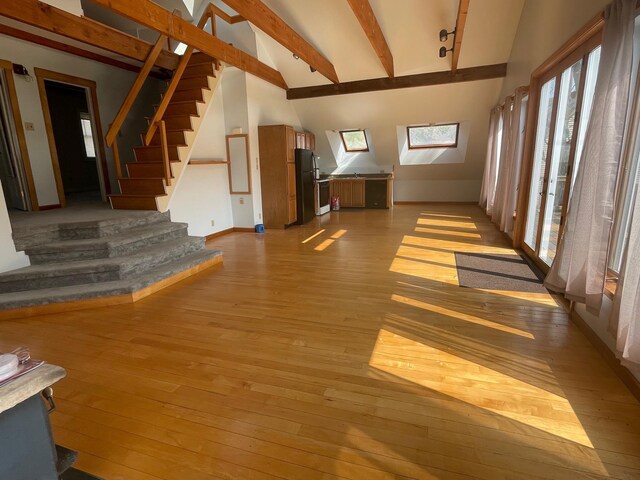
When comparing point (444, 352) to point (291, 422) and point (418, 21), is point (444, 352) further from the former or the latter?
point (418, 21)

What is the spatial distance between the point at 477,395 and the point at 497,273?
7.62 ft

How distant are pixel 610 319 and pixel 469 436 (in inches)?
48.0

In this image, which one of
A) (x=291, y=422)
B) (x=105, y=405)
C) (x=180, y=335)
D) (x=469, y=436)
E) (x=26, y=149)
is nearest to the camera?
(x=469, y=436)

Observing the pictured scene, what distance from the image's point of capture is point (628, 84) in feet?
6.97

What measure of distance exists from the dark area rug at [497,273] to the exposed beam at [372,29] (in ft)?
10.6

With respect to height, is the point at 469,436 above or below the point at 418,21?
→ below

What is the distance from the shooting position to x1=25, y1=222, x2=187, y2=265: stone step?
11.3 ft

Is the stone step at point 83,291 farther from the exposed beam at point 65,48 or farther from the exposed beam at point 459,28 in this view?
the exposed beam at point 459,28

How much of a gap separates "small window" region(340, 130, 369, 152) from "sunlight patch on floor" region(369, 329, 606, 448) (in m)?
7.54

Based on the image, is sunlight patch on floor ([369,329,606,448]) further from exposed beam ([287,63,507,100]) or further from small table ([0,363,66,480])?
exposed beam ([287,63,507,100])

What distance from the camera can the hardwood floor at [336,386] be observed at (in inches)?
58.7

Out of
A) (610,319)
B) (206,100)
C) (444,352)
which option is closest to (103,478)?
(444,352)

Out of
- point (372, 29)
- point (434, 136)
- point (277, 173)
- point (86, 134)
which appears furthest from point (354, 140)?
point (86, 134)

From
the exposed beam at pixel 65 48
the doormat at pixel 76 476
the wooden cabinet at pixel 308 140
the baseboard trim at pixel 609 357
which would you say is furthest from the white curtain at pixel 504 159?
the exposed beam at pixel 65 48
